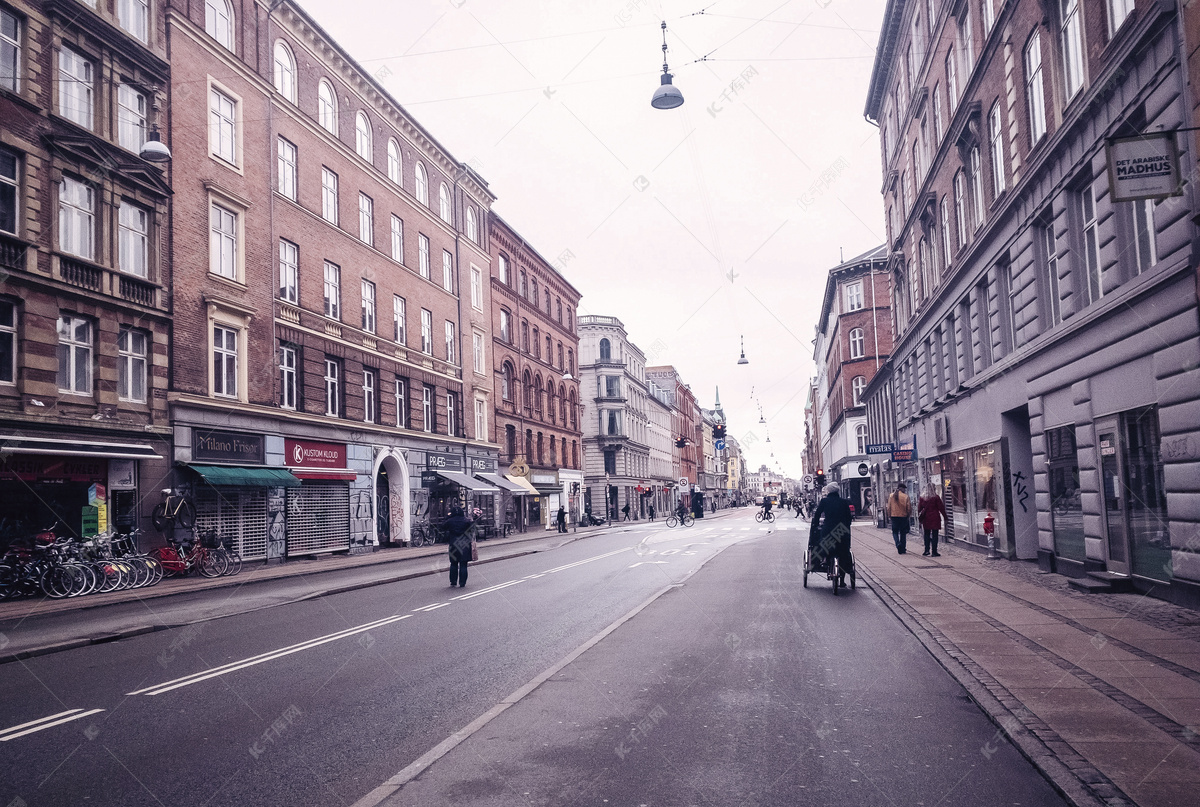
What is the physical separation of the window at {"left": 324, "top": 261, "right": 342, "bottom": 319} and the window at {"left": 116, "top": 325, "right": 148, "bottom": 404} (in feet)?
30.8

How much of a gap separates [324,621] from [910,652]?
26.2 ft

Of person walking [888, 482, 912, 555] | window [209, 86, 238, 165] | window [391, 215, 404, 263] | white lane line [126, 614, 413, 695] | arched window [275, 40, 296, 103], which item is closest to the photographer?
white lane line [126, 614, 413, 695]

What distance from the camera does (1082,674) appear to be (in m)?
7.30

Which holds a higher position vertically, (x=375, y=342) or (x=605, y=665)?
(x=375, y=342)

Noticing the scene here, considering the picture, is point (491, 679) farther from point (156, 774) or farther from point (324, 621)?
point (324, 621)

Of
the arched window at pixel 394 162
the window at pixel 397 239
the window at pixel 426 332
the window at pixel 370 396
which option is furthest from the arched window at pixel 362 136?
the window at pixel 370 396

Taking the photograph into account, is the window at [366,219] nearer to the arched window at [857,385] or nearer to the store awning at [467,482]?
the store awning at [467,482]

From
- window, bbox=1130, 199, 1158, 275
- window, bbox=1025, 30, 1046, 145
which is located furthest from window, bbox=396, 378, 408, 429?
→ window, bbox=1130, 199, 1158, 275

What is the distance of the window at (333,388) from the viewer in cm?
2959

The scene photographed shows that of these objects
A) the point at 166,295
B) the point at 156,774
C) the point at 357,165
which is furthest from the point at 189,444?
the point at 156,774

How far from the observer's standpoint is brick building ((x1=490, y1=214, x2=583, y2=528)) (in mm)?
48156

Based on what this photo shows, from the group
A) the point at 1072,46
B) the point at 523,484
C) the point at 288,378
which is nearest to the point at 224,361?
the point at 288,378

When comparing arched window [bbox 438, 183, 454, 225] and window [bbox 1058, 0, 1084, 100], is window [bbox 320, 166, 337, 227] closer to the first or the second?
arched window [bbox 438, 183, 454, 225]

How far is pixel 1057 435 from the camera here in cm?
1559
